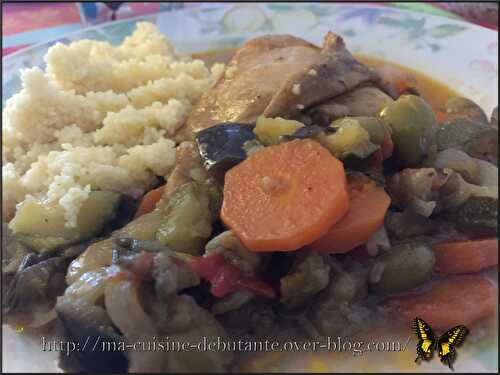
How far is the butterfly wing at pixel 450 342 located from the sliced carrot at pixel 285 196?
59 cm

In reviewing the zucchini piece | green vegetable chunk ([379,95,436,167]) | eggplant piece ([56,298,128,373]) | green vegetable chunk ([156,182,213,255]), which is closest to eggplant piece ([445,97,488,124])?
green vegetable chunk ([379,95,436,167])

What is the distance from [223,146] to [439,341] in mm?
1126

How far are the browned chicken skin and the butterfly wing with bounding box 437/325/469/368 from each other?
1057 millimetres

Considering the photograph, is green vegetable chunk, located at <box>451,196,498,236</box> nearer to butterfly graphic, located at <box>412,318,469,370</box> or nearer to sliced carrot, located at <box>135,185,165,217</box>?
butterfly graphic, located at <box>412,318,469,370</box>

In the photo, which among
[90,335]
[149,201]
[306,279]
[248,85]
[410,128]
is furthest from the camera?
[248,85]

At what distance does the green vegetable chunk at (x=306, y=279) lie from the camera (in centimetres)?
187

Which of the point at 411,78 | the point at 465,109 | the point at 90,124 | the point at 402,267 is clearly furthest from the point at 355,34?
the point at 402,267

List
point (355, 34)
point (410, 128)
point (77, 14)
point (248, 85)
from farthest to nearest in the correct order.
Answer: point (77, 14), point (355, 34), point (248, 85), point (410, 128)

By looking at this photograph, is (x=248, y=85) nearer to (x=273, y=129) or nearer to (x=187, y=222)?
(x=273, y=129)

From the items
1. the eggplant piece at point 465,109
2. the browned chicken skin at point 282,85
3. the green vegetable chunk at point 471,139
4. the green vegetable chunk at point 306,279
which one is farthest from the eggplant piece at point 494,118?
the green vegetable chunk at point 306,279

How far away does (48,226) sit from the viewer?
88.4 inches

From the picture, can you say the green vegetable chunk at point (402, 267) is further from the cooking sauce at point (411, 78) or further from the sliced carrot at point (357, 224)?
the cooking sauce at point (411, 78)

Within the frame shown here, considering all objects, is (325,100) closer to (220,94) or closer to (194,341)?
(220,94)

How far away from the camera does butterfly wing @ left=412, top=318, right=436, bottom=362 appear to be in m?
1.88
